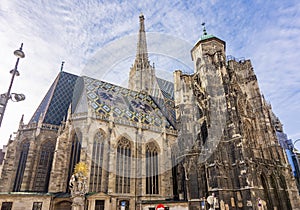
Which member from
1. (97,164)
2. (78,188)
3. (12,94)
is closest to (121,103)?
Result: (97,164)

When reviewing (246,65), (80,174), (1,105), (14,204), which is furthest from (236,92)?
(14,204)

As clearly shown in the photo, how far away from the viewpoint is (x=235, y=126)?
1619 centimetres

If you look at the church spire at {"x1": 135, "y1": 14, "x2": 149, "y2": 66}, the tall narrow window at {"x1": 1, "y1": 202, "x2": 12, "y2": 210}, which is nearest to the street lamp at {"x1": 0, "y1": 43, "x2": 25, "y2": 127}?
the tall narrow window at {"x1": 1, "y1": 202, "x2": 12, "y2": 210}

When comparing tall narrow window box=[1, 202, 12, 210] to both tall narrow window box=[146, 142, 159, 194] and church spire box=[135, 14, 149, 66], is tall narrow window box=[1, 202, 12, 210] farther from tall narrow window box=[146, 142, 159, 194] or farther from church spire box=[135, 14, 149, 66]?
church spire box=[135, 14, 149, 66]

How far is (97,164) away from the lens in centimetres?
1730

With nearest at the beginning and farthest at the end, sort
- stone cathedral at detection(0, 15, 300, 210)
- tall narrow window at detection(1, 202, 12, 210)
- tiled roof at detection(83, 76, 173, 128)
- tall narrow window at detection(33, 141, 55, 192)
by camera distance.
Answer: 1. tall narrow window at detection(1, 202, 12, 210)
2. stone cathedral at detection(0, 15, 300, 210)
3. tall narrow window at detection(33, 141, 55, 192)
4. tiled roof at detection(83, 76, 173, 128)

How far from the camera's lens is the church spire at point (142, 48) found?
120ft

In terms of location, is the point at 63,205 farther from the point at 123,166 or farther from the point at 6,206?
the point at 123,166

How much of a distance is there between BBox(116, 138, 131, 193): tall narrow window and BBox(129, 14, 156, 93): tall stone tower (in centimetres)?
1467

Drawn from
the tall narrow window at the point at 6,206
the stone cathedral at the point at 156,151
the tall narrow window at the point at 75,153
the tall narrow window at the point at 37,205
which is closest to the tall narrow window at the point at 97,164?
the stone cathedral at the point at 156,151

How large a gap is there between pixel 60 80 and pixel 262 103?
874 inches

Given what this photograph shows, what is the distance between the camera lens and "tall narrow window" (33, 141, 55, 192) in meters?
17.2

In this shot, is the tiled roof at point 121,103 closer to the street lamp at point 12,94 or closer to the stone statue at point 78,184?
the stone statue at point 78,184

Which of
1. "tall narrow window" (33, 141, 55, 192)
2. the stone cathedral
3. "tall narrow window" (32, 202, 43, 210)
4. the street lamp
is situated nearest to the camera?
the street lamp
